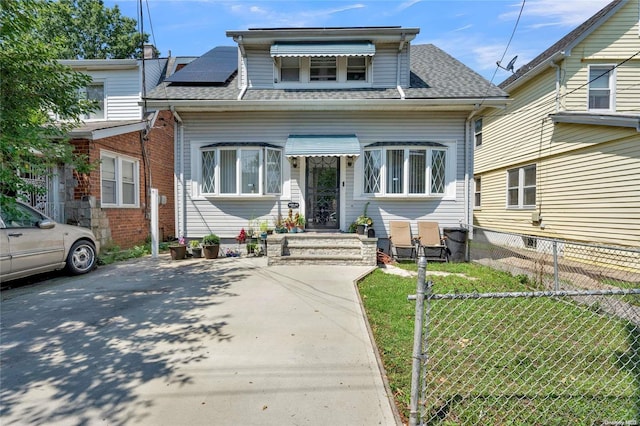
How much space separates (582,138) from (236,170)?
1069cm

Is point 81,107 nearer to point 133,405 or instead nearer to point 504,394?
point 133,405

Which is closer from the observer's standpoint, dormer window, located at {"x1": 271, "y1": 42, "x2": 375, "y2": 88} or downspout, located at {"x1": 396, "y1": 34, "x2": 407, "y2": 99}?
downspout, located at {"x1": 396, "y1": 34, "x2": 407, "y2": 99}

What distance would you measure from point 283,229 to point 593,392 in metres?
6.71

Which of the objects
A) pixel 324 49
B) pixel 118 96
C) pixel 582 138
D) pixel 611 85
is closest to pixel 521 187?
pixel 582 138

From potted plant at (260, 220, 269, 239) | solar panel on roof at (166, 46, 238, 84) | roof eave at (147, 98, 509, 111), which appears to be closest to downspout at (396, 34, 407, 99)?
roof eave at (147, 98, 509, 111)

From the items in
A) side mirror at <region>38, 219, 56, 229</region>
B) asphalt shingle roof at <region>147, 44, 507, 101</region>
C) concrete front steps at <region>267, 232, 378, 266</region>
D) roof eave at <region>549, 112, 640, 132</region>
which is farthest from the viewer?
asphalt shingle roof at <region>147, 44, 507, 101</region>

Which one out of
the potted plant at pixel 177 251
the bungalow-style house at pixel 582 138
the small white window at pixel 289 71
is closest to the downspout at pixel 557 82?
the bungalow-style house at pixel 582 138

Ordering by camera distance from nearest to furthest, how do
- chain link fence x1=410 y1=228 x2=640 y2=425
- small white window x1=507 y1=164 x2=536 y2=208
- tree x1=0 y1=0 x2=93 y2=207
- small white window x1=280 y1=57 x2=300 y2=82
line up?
1. chain link fence x1=410 y1=228 x2=640 y2=425
2. tree x1=0 y1=0 x2=93 y2=207
3. small white window x1=280 y1=57 x2=300 y2=82
4. small white window x1=507 y1=164 x2=536 y2=208

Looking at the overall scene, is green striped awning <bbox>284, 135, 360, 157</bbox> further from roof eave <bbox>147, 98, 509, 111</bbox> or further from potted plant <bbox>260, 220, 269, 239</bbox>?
potted plant <bbox>260, 220, 269, 239</bbox>

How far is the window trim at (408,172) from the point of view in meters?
8.41

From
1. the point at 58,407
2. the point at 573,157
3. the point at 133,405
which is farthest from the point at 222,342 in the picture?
the point at 573,157

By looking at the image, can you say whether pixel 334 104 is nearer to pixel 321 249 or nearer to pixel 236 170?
pixel 236 170

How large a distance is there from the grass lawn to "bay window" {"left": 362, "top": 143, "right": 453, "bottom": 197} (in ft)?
15.0

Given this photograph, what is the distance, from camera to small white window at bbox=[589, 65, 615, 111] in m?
10.0
